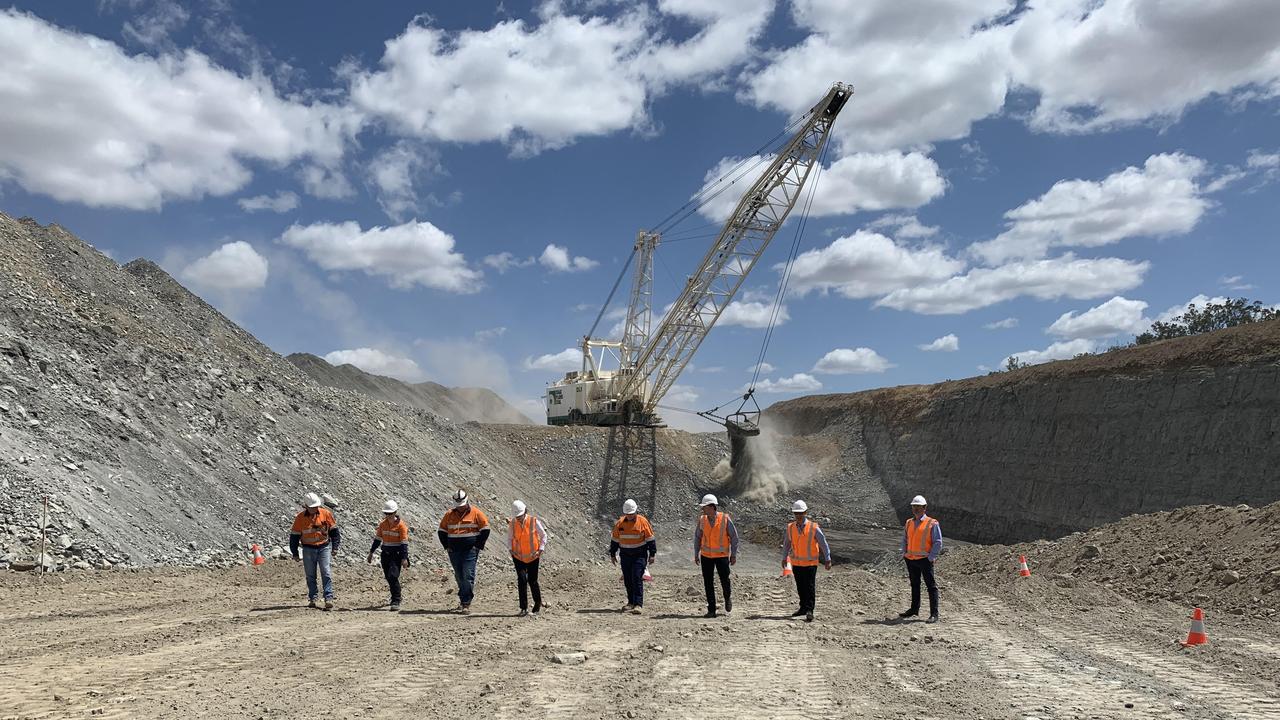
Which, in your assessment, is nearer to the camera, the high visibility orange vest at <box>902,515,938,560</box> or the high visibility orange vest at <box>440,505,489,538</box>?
the high visibility orange vest at <box>902,515,938,560</box>

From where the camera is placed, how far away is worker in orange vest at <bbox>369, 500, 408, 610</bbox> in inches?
392

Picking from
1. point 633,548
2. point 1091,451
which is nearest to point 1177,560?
point 633,548

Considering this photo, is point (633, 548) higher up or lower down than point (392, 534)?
lower down

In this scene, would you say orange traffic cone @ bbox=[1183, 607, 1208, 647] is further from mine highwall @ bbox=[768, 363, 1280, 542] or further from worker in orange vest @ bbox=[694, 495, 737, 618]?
mine highwall @ bbox=[768, 363, 1280, 542]

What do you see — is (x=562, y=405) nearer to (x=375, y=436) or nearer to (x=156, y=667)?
(x=375, y=436)

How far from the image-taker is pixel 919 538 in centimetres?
982

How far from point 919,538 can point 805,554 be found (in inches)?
56.0

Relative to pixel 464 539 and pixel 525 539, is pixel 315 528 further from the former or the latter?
pixel 525 539

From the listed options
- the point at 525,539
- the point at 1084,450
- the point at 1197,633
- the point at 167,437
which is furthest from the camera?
the point at 1084,450

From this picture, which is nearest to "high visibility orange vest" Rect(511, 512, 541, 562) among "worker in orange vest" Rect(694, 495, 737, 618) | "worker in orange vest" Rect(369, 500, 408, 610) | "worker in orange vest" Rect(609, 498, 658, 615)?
"worker in orange vest" Rect(609, 498, 658, 615)

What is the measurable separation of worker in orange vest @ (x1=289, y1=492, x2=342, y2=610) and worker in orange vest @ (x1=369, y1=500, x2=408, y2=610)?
55 centimetres

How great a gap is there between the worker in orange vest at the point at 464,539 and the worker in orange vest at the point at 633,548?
167 cm

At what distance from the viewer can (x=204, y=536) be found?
1362 cm

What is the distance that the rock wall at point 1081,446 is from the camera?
23.5 m
